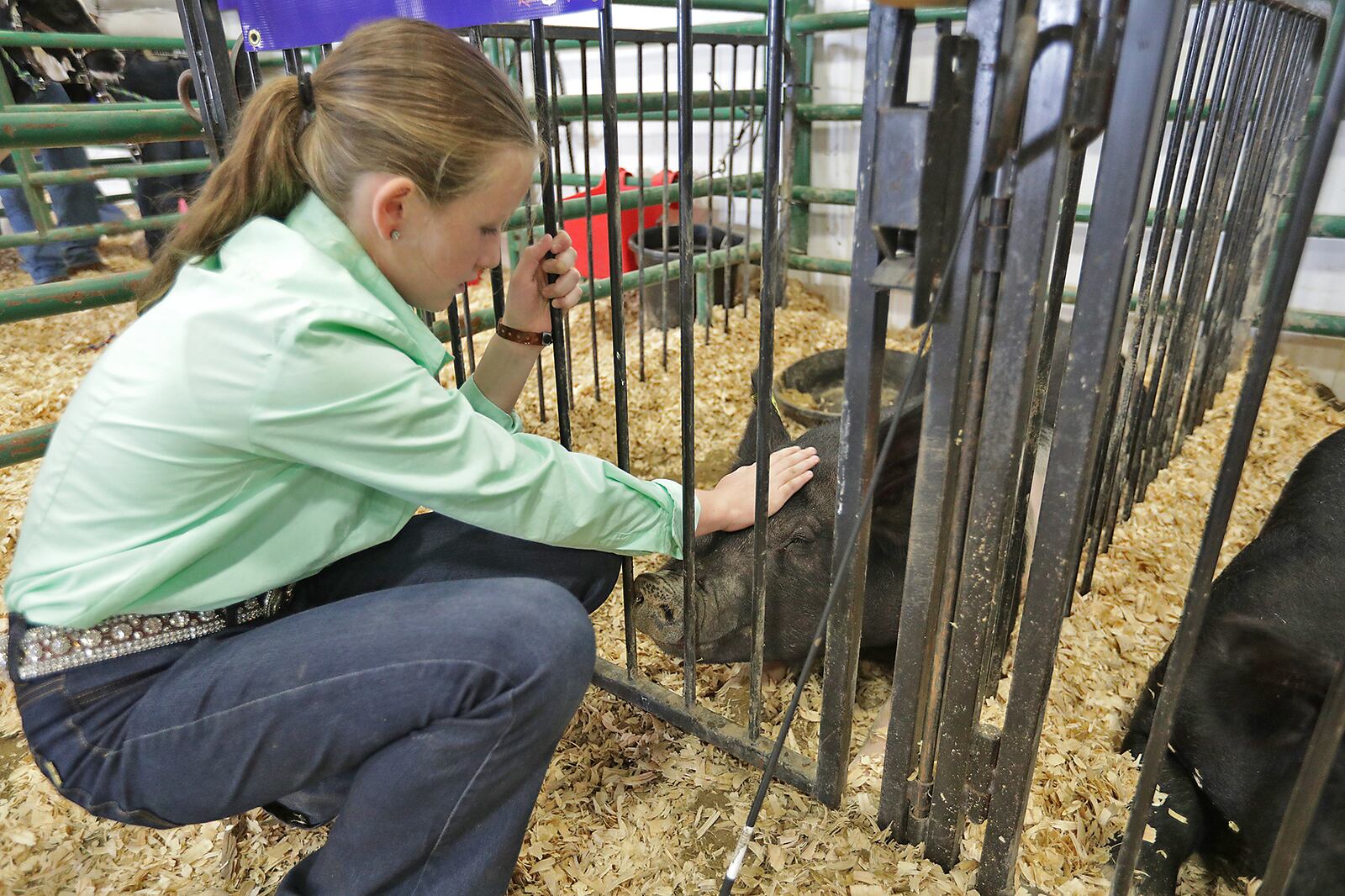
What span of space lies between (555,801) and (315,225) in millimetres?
1245

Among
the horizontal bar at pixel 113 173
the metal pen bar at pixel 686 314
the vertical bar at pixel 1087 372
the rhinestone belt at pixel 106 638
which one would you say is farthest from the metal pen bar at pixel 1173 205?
the horizontal bar at pixel 113 173

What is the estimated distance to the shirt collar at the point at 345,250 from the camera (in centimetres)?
125

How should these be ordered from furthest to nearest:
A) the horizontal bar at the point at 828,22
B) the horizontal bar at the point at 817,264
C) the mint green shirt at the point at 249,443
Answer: the horizontal bar at the point at 817,264, the horizontal bar at the point at 828,22, the mint green shirt at the point at 249,443

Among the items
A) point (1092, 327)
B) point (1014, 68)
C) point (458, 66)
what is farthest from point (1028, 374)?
point (458, 66)

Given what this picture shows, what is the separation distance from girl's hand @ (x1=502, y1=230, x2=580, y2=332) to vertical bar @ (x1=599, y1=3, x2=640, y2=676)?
9cm

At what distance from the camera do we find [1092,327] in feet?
3.42

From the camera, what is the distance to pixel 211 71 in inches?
72.4

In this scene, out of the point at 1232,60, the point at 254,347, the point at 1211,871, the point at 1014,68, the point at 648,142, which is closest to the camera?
the point at 1014,68

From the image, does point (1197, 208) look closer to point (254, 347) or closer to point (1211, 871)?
point (1211, 871)

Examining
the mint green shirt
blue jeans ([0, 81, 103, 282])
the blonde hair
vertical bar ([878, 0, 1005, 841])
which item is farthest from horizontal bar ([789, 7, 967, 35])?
blue jeans ([0, 81, 103, 282])

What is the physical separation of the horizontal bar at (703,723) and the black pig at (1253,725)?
0.67m

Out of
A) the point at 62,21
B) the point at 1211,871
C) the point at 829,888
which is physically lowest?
the point at 1211,871

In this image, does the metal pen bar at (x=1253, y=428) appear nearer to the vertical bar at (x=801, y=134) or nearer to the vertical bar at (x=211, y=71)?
the vertical bar at (x=211, y=71)

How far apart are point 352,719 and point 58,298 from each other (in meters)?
1.70
